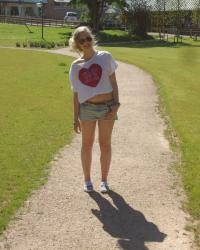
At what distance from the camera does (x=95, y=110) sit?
259 inches

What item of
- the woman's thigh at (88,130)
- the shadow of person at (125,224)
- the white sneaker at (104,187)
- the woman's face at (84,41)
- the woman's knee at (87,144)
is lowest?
the shadow of person at (125,224)

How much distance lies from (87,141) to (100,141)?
0.16 m

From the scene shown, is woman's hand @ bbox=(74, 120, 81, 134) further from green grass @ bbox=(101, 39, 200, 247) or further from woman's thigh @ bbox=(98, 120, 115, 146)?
green grass @ bbox=(101, 39, 200, 247)

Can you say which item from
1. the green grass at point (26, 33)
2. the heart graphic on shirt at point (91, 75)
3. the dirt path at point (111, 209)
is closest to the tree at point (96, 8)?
the green grass at point (26, 33)

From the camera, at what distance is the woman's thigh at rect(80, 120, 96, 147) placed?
6703 mm

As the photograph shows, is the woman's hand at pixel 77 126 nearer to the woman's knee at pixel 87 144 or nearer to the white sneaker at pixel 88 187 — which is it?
the woman's knee at pixel 87 144

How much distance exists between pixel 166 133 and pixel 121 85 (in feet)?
23.8

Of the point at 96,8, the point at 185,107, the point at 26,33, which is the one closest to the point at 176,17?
the point at 96,8

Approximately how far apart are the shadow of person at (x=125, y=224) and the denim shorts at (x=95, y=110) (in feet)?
3.24

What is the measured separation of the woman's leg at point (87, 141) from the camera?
22.1 feet

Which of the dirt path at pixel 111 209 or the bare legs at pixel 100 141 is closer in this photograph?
the dirt path at pixel 111 209

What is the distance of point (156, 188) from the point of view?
23.6 feet

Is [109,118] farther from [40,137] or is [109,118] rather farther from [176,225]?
[40,137]

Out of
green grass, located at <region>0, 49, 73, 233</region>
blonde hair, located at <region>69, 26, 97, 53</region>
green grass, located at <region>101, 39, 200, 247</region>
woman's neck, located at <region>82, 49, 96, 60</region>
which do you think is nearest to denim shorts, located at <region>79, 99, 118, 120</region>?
woman's neck, located at <region>82, 49, 96, 60</region>
